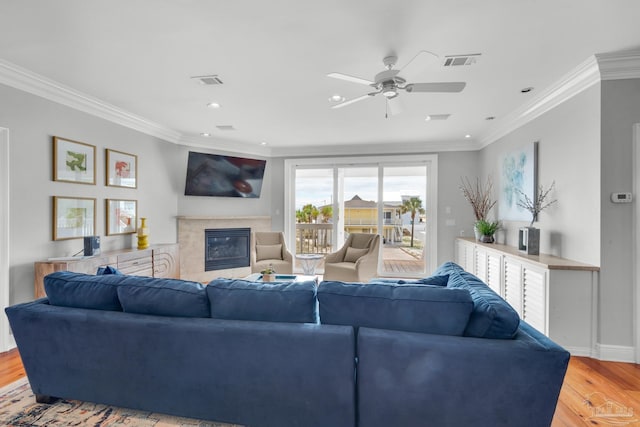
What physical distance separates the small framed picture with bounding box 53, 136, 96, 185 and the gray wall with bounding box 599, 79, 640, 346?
5279 millimetres

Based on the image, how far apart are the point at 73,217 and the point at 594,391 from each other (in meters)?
5.08

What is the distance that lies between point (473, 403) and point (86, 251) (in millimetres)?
3843

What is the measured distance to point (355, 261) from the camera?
199 inches

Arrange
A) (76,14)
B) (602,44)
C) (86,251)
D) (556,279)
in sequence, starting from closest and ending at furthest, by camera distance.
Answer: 1. (76,14)
2. (602,44)
3. (556,279)
4. (86,251)

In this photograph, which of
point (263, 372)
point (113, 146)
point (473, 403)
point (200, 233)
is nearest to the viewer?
point (473, 403)

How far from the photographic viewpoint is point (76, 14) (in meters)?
2.03

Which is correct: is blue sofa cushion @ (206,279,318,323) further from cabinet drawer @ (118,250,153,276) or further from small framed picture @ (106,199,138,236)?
small framed picture @ (106,199,138,236)

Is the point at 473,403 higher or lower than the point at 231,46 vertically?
lower

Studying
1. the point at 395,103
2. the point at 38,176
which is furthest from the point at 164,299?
the point at 38,176

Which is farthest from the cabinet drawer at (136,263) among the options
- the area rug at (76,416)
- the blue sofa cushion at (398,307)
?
the blue sofa cushion at (398,307)

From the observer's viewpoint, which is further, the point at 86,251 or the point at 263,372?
the point at 86,251

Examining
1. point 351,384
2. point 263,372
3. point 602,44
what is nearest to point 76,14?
point 263,372

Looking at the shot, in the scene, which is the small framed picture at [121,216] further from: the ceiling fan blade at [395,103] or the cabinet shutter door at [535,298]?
the cabinet shutter door at [535,298]

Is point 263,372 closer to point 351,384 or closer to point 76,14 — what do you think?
point 351,384
